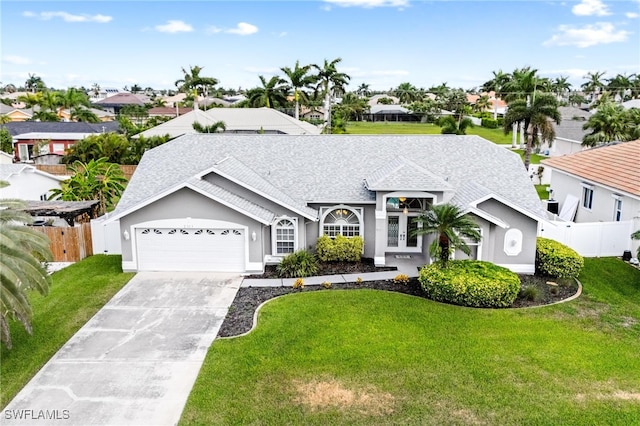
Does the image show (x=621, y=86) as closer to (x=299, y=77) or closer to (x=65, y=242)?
(x=299, y=77)

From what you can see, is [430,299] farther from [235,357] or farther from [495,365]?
[235,357]

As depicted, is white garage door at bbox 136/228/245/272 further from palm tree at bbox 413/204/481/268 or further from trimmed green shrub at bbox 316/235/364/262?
palm tree at bbox 413/204/481/268

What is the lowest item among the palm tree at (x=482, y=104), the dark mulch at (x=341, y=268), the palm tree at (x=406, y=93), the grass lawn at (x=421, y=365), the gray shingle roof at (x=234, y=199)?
the grass lawn at (x=421, y=365)

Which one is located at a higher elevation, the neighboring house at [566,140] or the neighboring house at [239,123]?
the neighboring house at [239,123]

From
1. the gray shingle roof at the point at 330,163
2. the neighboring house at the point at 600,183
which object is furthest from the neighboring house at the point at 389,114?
the gray shingle roof at the point at 330,163

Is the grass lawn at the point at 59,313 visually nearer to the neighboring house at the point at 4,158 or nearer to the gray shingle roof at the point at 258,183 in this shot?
the gray shingle roof at the point at 258,183
